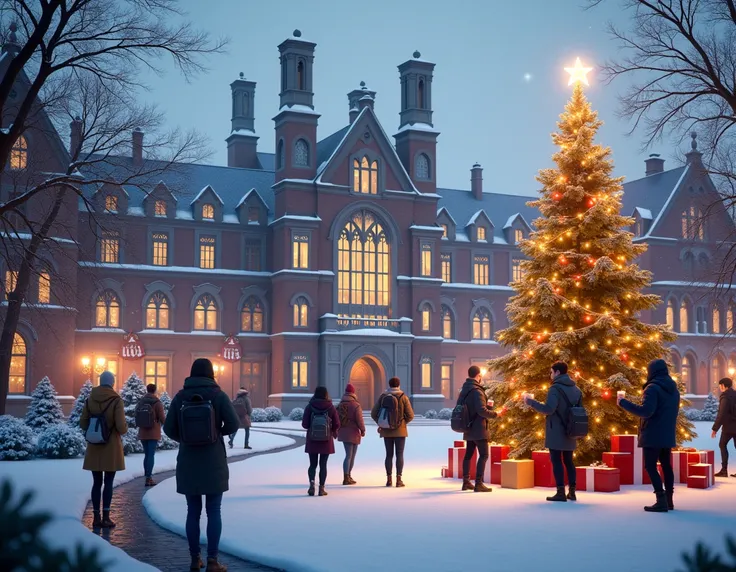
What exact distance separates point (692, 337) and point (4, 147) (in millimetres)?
56340

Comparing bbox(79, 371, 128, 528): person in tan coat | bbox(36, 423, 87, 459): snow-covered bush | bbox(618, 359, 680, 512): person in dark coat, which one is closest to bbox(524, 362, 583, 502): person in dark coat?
bbox(618, 359, 680, 512): person in dark coat

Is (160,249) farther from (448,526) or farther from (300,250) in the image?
(448,526)

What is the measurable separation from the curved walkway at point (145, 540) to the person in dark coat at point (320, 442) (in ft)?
8.91

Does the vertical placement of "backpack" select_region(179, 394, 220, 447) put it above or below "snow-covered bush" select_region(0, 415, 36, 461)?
above

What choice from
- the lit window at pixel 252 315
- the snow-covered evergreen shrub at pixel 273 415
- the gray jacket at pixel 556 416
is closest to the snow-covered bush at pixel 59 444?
the gray jacket at pixel 556 416

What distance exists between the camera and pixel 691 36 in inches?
763

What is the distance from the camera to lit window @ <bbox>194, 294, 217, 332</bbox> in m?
55.9

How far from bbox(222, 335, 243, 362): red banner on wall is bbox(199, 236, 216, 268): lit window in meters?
5.06

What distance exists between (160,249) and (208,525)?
157ft

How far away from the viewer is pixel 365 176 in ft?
184

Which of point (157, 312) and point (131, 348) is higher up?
point (157, 312)

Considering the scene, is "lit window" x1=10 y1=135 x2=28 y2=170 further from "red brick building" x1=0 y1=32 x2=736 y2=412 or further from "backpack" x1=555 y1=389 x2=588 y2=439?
"backpack" x1=555 y1=389 x2=588 y2=439

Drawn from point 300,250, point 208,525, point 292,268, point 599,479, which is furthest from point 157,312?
point 208,525

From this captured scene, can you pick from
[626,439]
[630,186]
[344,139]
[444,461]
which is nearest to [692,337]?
[630,186]
